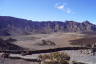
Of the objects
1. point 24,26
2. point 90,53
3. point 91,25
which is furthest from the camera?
point 91,25

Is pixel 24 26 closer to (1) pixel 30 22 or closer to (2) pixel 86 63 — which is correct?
(1) pixel 30 22

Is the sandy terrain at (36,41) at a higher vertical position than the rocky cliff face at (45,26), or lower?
lower

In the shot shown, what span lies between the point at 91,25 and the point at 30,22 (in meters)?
Answer: 35.2

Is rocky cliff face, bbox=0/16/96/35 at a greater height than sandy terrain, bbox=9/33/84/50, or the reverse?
rocky cliff face, bbox=0/16/96/35

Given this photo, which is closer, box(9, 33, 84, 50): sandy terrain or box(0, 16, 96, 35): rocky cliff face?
box(9, 33, 84, 50): sandy terrain

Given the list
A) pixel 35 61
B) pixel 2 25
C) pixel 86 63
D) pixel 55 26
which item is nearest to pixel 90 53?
pixel 86 63

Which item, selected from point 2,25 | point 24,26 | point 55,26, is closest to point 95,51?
point 2,25

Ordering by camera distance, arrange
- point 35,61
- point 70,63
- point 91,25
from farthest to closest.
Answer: point 91,25 → point 35,61 → point 70,63

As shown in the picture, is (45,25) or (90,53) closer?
(90,53)

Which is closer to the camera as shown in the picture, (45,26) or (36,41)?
(36,41)

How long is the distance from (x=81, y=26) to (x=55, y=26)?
15.1m

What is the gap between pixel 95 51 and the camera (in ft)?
94.0

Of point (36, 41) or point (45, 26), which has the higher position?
point (45, 26)

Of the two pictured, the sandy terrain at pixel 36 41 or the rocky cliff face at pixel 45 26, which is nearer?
the sandy terrain at pixel 36 41
